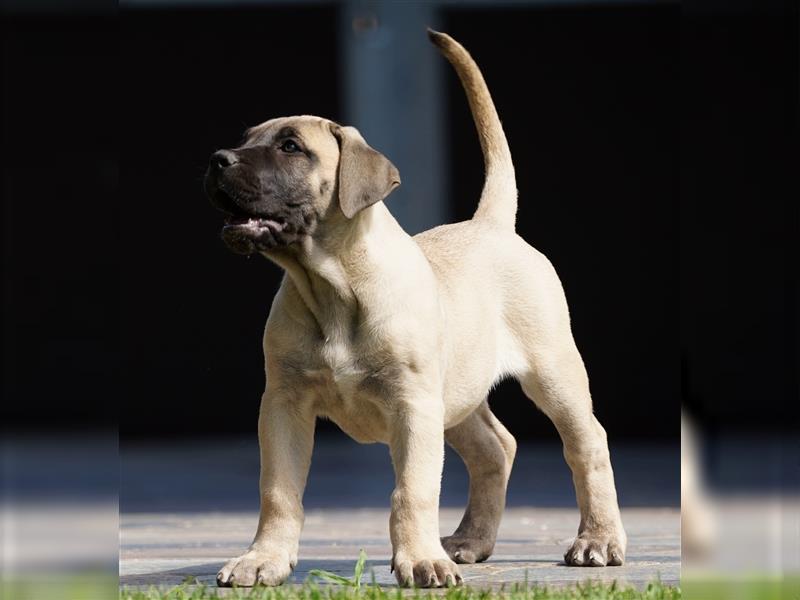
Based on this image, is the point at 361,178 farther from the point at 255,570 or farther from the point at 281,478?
the point at 255,570

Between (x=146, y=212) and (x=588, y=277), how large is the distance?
3.88 m

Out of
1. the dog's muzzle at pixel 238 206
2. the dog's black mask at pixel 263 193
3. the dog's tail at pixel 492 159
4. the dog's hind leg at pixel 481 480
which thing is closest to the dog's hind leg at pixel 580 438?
the dog's hind leg at pixel 481 480

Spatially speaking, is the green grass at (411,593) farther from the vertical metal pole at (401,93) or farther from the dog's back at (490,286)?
the vertical metal pole at (401,93)

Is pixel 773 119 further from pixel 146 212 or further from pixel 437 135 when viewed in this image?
pixel 146 212

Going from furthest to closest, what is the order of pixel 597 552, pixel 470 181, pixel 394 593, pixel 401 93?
pixel 470 181 → pixel 401 93 → pixel 597 552 → pixel 394 593

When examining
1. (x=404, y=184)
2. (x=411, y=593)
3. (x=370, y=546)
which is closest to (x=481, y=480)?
(x=370, y=546)

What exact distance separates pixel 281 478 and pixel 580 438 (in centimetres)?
118

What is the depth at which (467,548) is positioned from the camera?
479cm

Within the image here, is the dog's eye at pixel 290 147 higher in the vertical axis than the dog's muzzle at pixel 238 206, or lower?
higher

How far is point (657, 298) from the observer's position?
40.1 feet

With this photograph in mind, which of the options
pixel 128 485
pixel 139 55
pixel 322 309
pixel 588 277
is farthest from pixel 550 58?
pixel 322 309

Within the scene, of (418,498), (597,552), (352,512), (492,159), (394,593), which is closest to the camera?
(394,593)

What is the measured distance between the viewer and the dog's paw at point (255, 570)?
3.98 meters

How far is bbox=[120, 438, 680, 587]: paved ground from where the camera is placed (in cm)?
461
